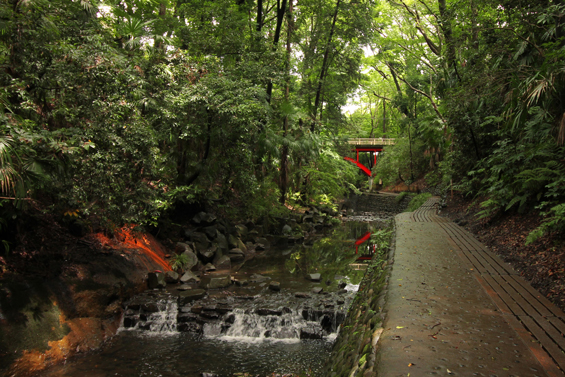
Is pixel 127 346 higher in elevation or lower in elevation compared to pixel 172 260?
lower

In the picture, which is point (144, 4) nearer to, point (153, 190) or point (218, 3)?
point (218, 3)

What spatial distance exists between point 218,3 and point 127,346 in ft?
41.7

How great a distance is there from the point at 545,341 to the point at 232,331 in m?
5.02

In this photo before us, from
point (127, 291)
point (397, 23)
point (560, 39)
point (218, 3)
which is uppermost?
point (397, 23)

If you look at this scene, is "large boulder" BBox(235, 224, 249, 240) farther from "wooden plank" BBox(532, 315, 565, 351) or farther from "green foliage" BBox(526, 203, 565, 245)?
"wooden plank" BBox(532, 315, 565, 351)

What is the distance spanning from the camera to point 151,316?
7250 millimetres

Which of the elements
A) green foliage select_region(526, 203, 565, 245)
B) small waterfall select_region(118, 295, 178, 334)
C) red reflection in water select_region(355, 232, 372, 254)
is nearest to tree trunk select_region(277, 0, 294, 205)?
red reflection in water select_region(355, 232, 372, 254)

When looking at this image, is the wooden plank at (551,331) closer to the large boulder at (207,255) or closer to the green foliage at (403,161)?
the large boulder at (207,255)

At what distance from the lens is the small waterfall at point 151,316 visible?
705cm

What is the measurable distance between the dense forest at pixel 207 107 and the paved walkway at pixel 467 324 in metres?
1.71

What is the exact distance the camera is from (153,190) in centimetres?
791

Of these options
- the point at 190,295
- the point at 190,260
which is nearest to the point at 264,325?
the point at 190,295

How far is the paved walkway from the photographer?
312 centimetres

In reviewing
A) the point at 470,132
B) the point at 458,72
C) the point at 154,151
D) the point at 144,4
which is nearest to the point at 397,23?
the point at 458,72
